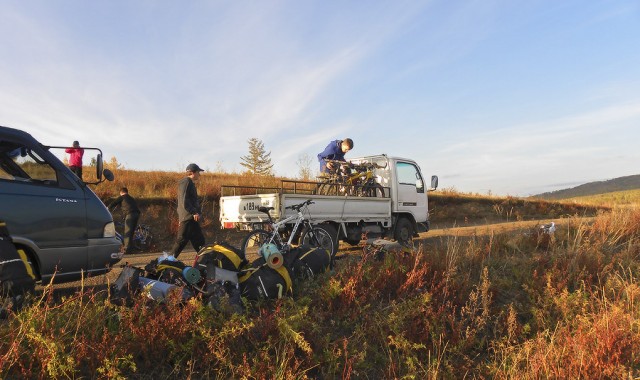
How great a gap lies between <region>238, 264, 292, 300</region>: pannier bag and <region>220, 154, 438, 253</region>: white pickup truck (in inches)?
101

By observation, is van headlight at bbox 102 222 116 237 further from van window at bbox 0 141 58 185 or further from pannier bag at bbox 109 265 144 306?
pannier bag at bbox 109 265 144 306

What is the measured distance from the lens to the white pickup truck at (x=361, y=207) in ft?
28.1

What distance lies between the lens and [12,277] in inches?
141

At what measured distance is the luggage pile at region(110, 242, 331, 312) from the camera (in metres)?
4.11

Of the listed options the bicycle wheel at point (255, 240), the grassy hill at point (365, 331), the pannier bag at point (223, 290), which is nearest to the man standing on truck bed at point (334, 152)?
the bicycle wheel at point (255, 240)

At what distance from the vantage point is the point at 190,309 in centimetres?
361

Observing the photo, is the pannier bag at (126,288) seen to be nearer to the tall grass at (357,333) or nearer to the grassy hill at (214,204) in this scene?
the tall grass at (357,333)

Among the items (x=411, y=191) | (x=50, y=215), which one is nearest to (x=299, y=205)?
(x=50, y=215)

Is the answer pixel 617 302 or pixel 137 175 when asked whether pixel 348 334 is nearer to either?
pixel 617 302

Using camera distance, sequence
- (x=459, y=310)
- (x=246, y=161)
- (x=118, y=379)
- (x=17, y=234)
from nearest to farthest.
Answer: (x=118, y=379) < (x=17, y=234) < (x=459, y=310) < (x=246, y=161)

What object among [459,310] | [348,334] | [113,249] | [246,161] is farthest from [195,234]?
[246,161]

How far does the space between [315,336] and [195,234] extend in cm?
427

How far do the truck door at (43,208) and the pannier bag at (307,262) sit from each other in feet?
8.23

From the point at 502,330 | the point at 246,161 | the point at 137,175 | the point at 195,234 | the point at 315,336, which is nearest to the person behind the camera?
the point at 315,336
